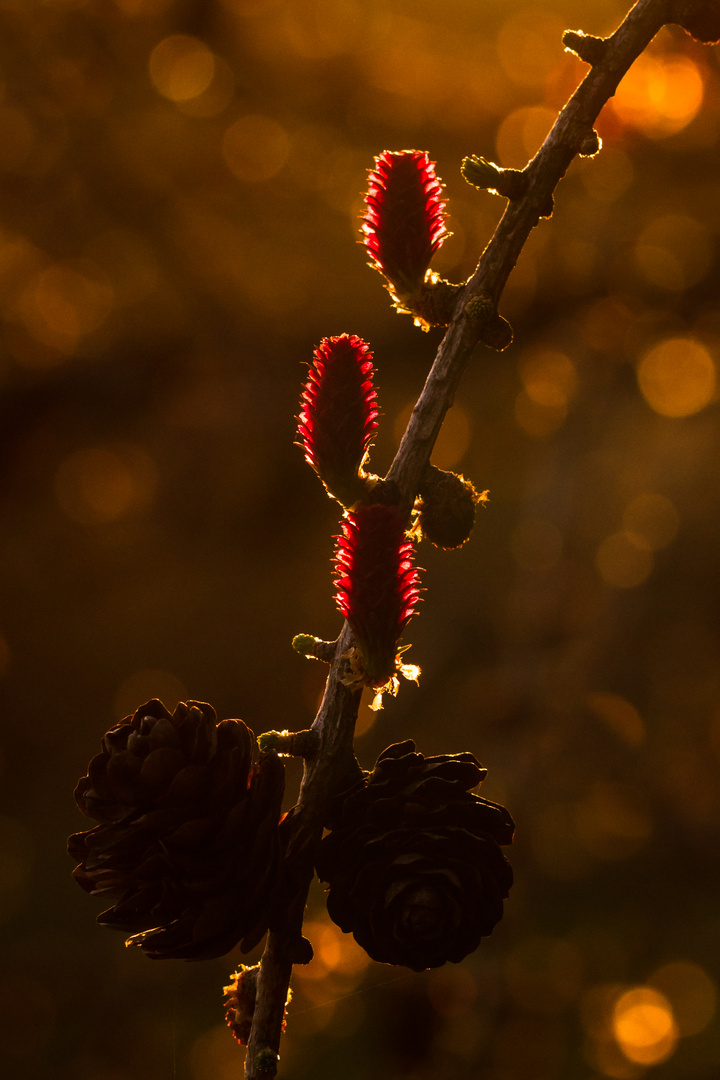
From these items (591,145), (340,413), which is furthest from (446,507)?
(591,145)

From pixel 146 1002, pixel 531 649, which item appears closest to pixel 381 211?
pixel 531 649

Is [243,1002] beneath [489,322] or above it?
beneath

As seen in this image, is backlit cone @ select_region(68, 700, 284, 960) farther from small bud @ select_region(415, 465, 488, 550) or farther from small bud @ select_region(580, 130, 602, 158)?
small bud @ select_region(580, 130, 602, 158)

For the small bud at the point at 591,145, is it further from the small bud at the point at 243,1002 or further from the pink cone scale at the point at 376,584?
the small bud at the point at 243,1002

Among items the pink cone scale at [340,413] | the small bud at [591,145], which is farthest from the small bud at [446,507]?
the small bud at [591,145]

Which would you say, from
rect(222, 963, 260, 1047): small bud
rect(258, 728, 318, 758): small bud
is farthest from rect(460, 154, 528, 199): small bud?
rect(222, 963, 260, 1047): small bud

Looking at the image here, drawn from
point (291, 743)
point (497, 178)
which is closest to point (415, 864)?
point (291, 743)

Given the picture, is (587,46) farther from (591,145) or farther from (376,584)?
(376,584)

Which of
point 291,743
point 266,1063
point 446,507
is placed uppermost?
point 446,507
